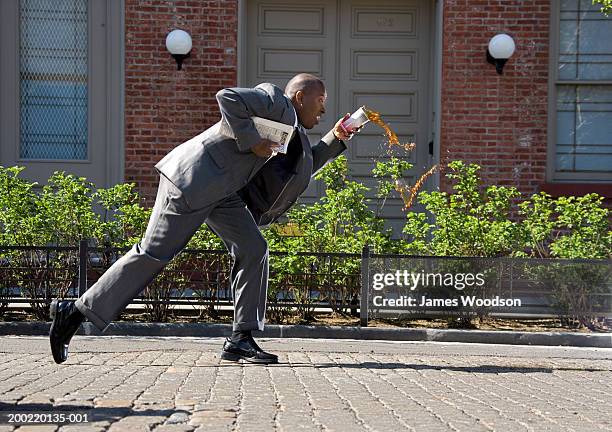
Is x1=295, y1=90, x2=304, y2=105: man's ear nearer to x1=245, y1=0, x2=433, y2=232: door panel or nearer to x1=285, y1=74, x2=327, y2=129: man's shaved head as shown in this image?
x1=285, y1=74, x2=327, y2=129: man's shaved head

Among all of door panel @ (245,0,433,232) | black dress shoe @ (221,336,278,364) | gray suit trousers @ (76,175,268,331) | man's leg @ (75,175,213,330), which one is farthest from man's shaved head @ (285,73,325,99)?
door panel @ (245,0,433,232)

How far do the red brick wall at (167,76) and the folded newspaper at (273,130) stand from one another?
6144 millimetres

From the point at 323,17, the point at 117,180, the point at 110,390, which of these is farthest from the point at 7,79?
the point at 110,390

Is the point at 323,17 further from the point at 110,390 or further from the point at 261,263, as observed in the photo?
the point at 110,390

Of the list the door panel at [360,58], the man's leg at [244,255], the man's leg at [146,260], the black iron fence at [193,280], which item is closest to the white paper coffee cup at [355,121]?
the man's leg at [244,255]

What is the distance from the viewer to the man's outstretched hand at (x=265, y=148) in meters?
5.70

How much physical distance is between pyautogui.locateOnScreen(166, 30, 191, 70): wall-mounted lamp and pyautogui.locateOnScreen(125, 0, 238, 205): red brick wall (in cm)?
19

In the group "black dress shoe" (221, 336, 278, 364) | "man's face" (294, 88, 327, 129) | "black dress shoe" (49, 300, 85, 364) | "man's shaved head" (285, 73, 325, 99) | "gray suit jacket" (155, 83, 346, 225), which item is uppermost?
"man's shaved head" (285, 73, 325, 99)

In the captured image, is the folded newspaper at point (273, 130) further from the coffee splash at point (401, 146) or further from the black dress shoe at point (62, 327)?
the black dress shoe at point (62, 327)

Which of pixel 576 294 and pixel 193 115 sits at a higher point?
pixel 193 115

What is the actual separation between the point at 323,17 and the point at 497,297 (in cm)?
471

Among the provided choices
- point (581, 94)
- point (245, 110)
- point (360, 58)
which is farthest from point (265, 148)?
point (581, 94)

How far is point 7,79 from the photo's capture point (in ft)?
39.3

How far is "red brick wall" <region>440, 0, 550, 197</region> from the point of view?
11812mm
